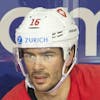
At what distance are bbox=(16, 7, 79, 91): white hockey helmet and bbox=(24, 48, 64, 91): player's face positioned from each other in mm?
19

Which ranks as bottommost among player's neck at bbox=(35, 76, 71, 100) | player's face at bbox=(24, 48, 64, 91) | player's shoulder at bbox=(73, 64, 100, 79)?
player's neck at bbox=(35, 76, 71, 100)

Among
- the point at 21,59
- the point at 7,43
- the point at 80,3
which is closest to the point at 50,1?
the point at 80,3

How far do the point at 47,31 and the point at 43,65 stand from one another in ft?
0.32

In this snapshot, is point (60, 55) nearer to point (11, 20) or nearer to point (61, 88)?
point (61, 88)

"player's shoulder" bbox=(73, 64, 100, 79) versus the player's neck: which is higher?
"player's shoulder" bbox=(73, 64, 100, 79)

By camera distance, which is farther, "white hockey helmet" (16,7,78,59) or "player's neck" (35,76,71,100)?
"player's neck" (35,76,71,100)

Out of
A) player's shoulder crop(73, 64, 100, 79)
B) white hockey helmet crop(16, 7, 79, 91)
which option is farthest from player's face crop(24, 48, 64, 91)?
player's shoulder crop(73, 64, 100, 79)

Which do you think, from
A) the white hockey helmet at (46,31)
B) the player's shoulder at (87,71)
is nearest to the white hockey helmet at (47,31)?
the white hockey helmet at (46,31)

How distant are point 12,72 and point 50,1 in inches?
12.0

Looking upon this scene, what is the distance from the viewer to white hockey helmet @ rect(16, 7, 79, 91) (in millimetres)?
1067

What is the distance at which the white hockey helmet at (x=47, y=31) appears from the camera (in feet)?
3.50

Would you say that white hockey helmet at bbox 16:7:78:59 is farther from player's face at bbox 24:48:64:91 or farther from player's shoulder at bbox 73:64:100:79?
player's shoulder at bbox 73:64:100:79

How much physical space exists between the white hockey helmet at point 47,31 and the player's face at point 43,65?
0.02m

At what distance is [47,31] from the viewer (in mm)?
1069
